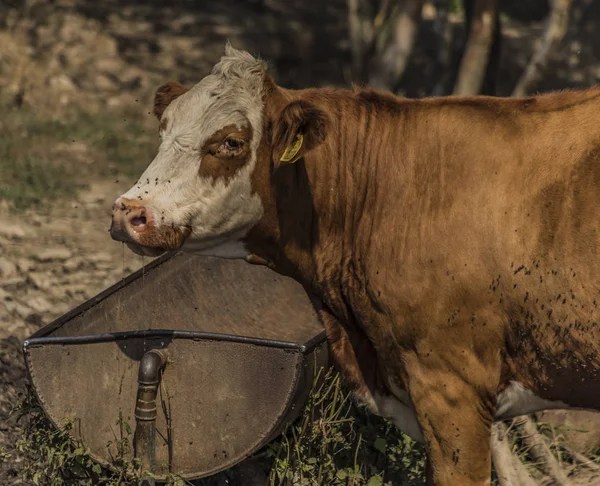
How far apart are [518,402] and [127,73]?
1163cm

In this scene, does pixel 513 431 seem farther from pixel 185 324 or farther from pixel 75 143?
pixel 75 143

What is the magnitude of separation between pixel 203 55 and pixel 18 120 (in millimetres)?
3619

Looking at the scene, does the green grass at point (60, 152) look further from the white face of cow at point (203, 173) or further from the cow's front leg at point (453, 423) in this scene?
the cow's front leg at point (453, 423)

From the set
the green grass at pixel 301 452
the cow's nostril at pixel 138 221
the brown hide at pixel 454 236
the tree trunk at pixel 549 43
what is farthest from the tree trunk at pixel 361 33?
the cow's nostril at pixel 138 221

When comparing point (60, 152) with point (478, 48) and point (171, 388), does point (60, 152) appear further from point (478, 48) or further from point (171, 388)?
point (171, 388)

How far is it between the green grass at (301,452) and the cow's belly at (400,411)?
211mm

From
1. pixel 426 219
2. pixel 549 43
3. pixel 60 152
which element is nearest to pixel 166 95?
pixel 426 219

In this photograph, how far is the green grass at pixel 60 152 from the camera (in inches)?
438

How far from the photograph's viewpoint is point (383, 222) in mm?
4672

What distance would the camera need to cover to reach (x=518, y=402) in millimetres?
4629

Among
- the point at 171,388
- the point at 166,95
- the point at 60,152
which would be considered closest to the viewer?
the point at 166,95

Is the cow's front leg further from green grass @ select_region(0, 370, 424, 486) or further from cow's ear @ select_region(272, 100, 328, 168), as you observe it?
cow's ear @ select_region(272, 100, 328, 168)

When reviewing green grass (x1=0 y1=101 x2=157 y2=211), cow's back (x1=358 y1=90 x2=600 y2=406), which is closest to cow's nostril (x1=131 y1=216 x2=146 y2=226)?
cow's back (x1=358 y1=90 x2=600 y2=406)

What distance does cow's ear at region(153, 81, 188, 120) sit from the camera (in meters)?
4.92
